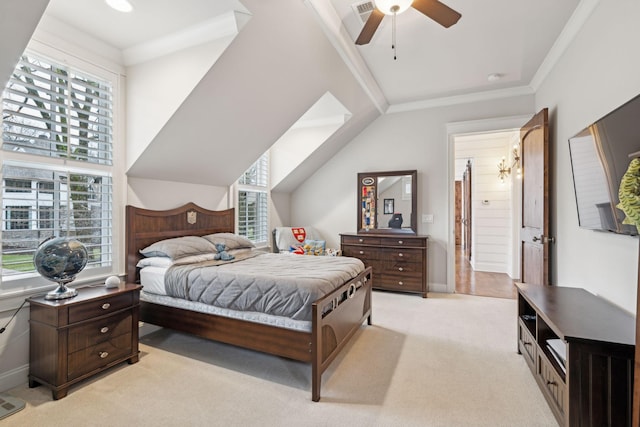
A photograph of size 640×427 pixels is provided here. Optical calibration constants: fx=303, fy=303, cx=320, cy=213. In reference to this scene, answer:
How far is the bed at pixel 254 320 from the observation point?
214cm

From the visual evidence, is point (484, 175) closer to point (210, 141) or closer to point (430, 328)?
point (430, 328)

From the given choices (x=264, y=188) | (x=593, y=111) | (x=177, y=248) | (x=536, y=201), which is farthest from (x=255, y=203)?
(x=593, y=111)

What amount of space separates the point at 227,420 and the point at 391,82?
4079 mm

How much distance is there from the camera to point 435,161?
15.5ft

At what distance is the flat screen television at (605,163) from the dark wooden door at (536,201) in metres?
0.81

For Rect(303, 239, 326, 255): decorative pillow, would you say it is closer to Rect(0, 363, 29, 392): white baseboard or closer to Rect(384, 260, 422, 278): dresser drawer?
Rect(384, 260, 422, 278): dresser drawer

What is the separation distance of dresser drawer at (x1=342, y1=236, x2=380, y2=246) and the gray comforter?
1.56m

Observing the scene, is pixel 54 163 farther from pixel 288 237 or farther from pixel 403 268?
pixel 403 268

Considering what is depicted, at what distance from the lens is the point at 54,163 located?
243 centimetres

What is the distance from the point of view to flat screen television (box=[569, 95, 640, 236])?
5.41 feet

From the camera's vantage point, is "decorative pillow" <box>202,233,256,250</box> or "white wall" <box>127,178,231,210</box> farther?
"decorative pillow" <box>202,233,256,250</box>

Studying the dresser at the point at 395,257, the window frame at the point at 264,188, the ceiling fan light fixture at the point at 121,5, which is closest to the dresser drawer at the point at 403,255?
the dresser at the point at 395,257

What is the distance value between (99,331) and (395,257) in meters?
3.56

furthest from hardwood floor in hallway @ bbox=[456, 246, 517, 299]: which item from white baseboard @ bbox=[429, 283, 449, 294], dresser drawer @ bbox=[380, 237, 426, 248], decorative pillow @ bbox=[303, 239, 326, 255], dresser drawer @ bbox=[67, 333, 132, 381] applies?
dresser drawer @ bbox=[67, 333, 132, 381]
